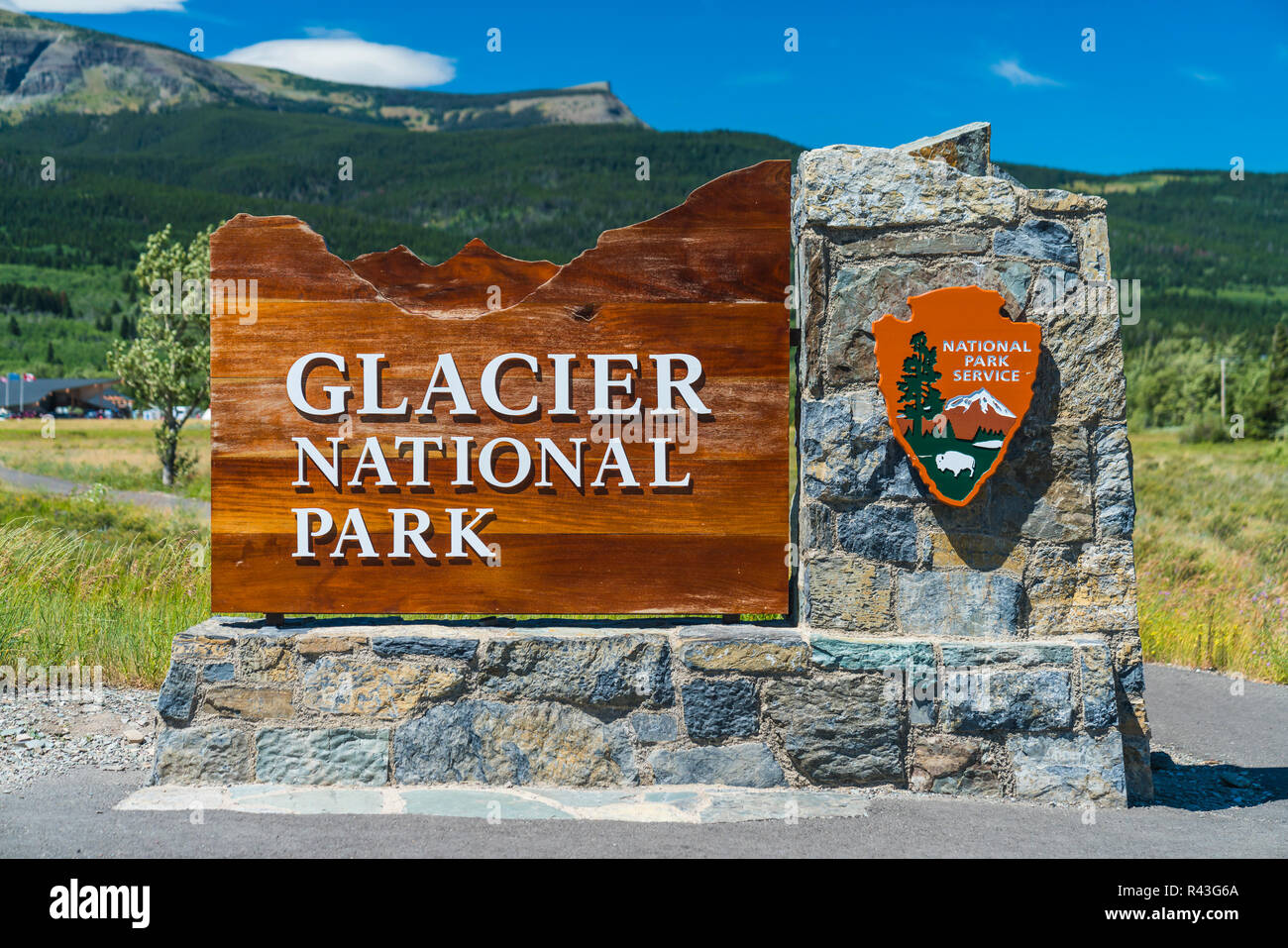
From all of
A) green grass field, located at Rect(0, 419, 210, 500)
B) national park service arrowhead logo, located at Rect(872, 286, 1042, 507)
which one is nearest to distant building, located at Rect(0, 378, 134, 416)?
green grass field, located at Rect(0, 419, 210, 500)

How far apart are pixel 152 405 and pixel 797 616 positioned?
82.3 ft

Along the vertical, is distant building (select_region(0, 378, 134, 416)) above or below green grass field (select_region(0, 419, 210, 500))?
above

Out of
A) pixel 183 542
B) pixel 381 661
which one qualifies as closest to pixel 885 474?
pixel 381 661

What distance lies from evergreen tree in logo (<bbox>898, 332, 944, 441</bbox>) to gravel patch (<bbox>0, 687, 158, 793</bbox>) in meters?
3.86

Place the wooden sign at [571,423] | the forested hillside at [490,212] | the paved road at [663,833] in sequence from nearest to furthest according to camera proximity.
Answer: the paved road at [663,833] → the wooden sign at [571,423] → the forested hillside at [490,212]

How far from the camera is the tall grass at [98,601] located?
620cm

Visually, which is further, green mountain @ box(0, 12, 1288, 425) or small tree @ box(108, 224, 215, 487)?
green mountain @ box(0, 12, 1288, 425)

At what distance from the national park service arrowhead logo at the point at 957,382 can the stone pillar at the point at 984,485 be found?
0.09 m

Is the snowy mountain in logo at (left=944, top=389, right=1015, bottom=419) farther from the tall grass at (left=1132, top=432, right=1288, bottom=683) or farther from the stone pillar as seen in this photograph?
the tall grass at (left=1132, top=432, right=1288, bottom=683)

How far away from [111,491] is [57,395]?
5019 cm

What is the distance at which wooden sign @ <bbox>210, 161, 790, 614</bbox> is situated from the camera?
14.5 feet

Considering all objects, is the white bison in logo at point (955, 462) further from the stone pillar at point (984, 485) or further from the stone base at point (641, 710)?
the stone base at point (641, 710)

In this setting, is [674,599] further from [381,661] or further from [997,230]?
[997,230]

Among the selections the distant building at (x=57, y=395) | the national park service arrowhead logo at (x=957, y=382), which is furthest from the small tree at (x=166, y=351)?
the distant building at (x=57, y=395)
